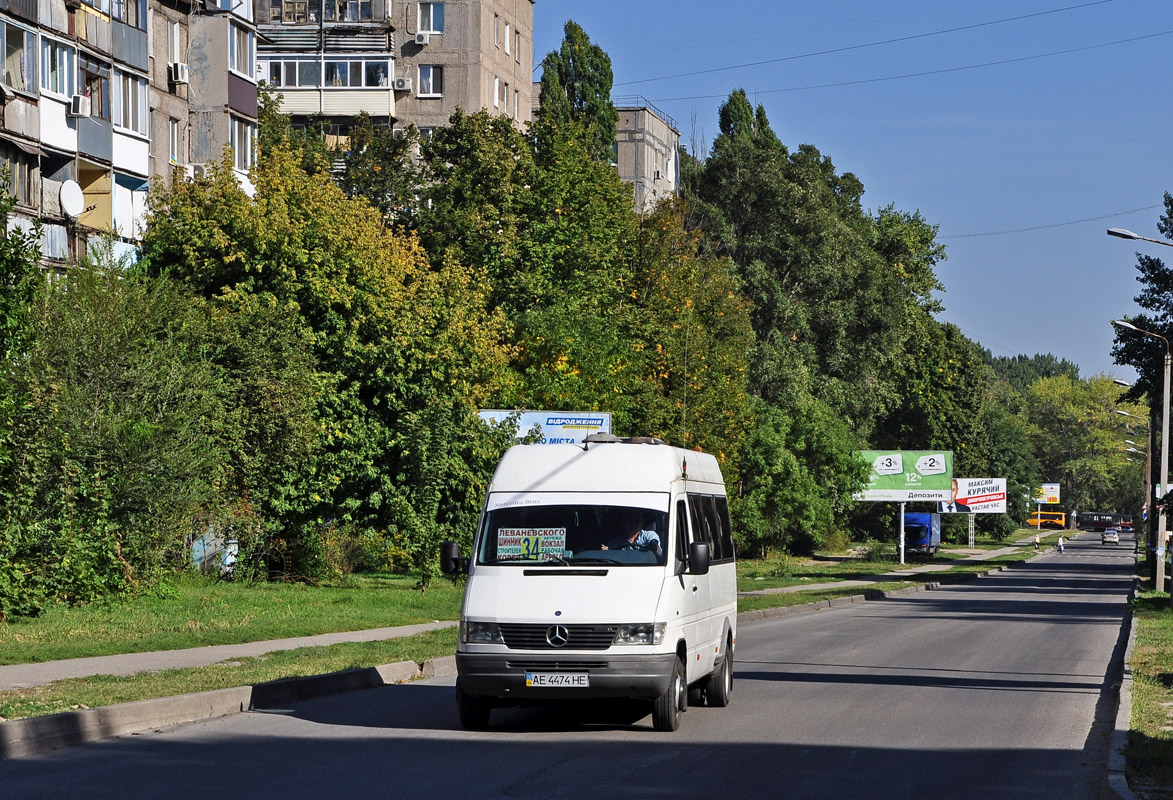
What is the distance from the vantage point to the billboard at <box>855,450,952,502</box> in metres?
70.4

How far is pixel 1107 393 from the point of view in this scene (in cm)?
17075

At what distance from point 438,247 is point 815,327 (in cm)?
2603

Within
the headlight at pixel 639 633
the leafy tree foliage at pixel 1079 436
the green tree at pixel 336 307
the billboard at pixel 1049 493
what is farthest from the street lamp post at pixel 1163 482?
the leafy tree foliage at pixel 1079 436

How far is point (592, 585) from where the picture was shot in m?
11.9

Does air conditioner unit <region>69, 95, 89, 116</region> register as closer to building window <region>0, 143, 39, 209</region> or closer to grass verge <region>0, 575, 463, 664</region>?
building window <region>0, 143, 39, 209</region>

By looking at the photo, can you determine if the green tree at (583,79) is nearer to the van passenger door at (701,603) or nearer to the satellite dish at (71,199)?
the satellite dish at (71,199)

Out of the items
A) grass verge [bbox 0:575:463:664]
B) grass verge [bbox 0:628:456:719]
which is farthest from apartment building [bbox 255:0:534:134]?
grass verge [bbox 0:628:456:719]

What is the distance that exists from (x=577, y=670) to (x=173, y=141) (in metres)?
35.8

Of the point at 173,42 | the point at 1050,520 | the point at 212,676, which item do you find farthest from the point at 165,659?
the point at 1050,520

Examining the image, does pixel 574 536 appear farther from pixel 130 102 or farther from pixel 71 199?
pixel 130 102

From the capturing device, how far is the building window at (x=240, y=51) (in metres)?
43.9

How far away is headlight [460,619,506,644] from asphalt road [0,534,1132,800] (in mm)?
787

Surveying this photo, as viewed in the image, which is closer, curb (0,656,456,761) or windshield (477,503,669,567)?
curb (0,656,456,761)

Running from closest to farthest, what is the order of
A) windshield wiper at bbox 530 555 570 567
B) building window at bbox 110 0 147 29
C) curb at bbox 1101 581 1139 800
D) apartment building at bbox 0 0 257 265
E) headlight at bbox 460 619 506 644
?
1. curb at bbox 1101 581 1139 800
2. headlight at bbox 460 619 506 644
3. windshield wiper at bbox 530 555 570 567
4. apartment building at bbox 0 0 257 265
5. building window at bbox 110 0 147 29
